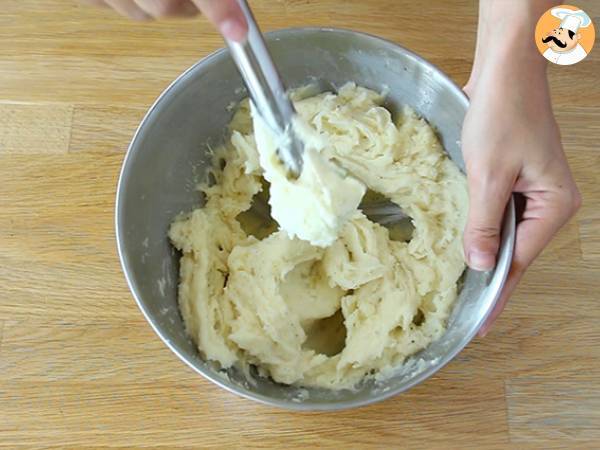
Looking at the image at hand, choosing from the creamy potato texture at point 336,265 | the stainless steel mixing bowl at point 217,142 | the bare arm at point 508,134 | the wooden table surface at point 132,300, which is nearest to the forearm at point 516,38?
the bare arm at point 508,134

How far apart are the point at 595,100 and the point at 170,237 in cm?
95

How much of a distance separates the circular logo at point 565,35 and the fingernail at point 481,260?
33cm

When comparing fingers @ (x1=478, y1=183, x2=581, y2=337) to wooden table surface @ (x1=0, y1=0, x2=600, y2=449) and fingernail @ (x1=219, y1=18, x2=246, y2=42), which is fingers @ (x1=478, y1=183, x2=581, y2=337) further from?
fingernail @ (x1=219, y1=18, x2=246, y2=42)

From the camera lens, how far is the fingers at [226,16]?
29.1 inches

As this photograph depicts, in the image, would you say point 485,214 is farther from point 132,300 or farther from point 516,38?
point 132,300

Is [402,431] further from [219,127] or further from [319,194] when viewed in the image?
[219,127]

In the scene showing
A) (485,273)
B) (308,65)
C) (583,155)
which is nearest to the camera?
(485,273)

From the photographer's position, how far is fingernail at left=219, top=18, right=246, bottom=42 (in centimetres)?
76

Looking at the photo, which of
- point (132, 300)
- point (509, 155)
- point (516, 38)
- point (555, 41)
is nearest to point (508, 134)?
point (509, 155)

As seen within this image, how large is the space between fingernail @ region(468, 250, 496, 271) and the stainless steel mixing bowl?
0.7 inches

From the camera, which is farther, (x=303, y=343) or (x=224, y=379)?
(x=303, y=343)

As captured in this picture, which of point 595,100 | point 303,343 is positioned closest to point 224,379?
point 303,343

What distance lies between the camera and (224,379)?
0.96 m

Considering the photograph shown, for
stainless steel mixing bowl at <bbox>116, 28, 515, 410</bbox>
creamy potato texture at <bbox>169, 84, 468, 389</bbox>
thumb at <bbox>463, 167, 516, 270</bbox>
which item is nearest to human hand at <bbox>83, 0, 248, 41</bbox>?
stainless steel mixing bowl at <bbox>116, 28, 515, 410</bbox>
